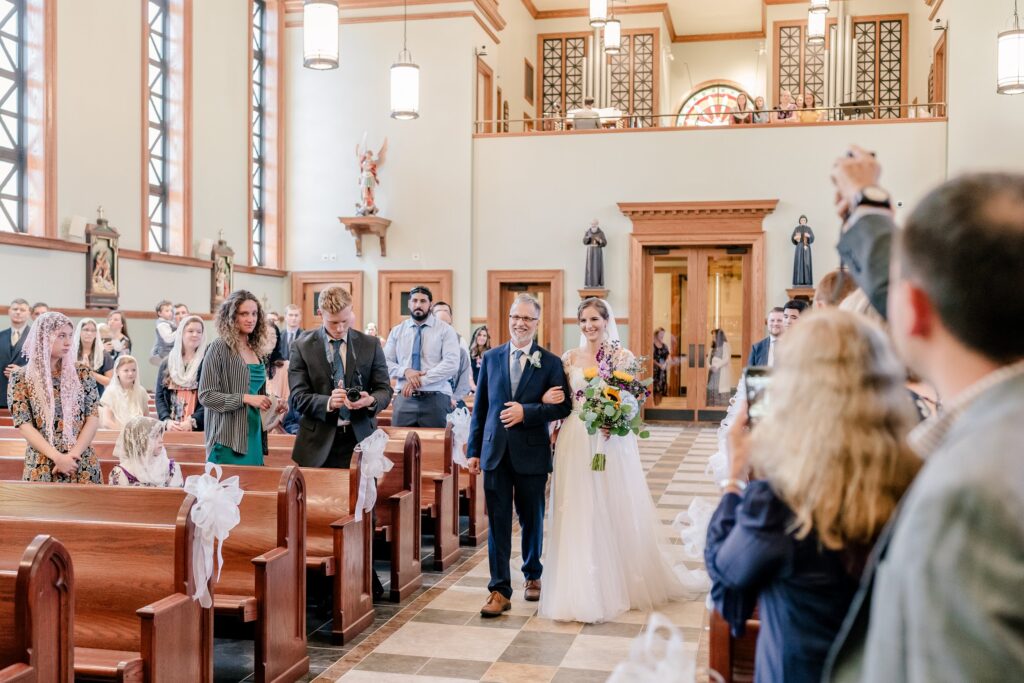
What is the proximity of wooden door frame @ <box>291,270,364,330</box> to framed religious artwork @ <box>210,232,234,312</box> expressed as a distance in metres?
1.79

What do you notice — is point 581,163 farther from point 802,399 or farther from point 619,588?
point 802,399

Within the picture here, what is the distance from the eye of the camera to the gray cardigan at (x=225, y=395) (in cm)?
513

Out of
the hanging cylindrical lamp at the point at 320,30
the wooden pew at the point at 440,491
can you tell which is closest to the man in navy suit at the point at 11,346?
the hanging cylindrical lamp at the point at 320,30

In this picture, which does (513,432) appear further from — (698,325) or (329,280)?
(329,280)

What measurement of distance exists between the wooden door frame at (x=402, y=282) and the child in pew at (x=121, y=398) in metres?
7.75

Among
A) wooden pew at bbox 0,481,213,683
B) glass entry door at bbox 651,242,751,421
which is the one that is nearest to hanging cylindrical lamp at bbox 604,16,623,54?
glass entry door at bbox 651,242,751,421

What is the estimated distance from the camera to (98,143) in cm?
1112

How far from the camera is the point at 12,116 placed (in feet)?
33.6

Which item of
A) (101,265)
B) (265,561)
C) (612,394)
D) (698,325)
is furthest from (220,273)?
(265,561)

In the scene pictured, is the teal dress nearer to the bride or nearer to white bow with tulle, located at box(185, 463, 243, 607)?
the bride

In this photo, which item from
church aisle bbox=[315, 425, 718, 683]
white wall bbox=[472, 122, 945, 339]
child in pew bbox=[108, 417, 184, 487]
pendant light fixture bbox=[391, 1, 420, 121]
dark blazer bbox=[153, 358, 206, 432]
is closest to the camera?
church aisle bbox=[315, 425, 718, 683]

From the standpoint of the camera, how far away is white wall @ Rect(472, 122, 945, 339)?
13578mm

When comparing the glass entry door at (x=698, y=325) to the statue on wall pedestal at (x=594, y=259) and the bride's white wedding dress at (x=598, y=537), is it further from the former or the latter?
the bride's white wedding dress at (x=598, y=537)

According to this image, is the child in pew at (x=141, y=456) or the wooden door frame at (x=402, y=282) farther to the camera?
the wooden door frame at (x=402, y=282)
